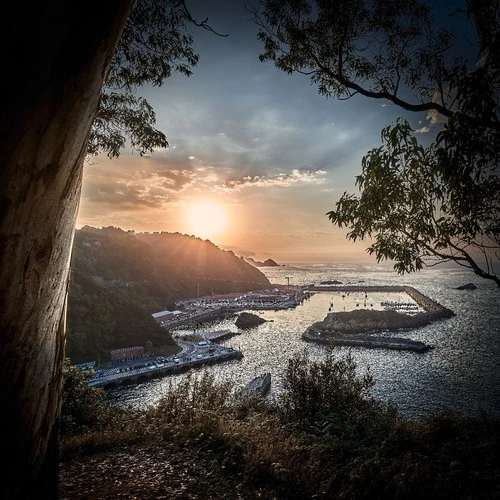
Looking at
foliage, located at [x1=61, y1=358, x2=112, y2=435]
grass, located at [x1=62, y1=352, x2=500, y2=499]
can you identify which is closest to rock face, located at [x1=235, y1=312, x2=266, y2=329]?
foliage, located at [x1=61, y1=358, x2=112, y2=435]

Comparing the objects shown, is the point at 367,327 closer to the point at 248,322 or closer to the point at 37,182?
the point at 248,322

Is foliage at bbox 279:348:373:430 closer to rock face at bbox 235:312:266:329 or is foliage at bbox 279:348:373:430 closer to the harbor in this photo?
the harbor

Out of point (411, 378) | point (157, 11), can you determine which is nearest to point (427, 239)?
point (157, 11)

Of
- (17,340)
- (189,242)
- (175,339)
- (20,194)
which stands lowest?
(175,339)

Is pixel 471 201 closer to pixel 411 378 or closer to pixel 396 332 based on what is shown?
pixel 411 378

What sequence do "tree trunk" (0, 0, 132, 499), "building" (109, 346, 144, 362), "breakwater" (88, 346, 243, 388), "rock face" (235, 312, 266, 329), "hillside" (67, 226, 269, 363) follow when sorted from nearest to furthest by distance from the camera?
"tree trunk" (0, 0, 132, 499)
"breakwater" (88, 346, 243, 388)
"building" (109, 346, 144, 362)
"hillside" (67, 226, 269, 363)
"rock face" (235, 312, 266, 329)

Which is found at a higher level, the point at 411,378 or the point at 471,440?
the point at 471,440

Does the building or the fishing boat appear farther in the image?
the building

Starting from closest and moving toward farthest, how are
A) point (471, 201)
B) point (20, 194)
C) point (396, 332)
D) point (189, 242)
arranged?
1. point (20, 194)
2. point (471, 201)
3. point (396, 332)
4. point (189, 242)
